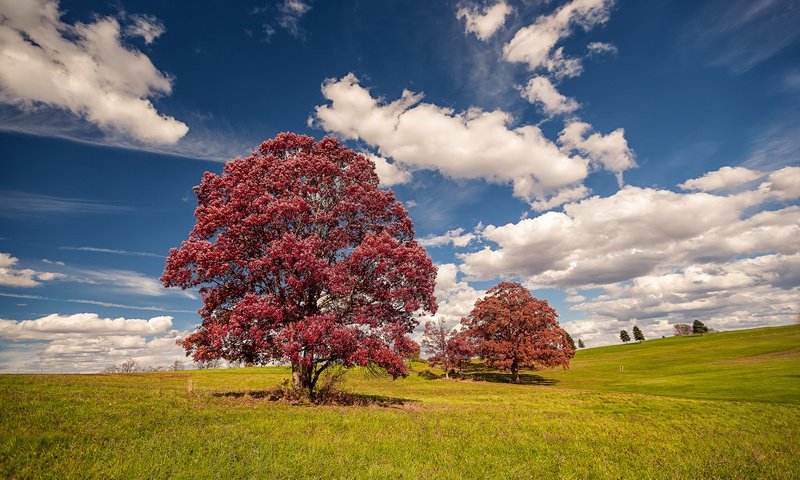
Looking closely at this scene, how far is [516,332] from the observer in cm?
6688

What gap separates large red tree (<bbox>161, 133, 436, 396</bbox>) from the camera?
20.8m

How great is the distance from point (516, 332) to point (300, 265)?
5532cm

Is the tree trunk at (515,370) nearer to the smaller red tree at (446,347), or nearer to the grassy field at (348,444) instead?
the smaller red tree at (446,347)

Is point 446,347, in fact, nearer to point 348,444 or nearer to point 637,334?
point 348,444

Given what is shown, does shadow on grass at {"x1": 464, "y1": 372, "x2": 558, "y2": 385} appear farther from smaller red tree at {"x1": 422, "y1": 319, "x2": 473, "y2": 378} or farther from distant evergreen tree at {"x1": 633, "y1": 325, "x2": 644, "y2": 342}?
distant evergreen tree at {"x1": 633, "y1": 325, "x2": 644, "y2": 342}

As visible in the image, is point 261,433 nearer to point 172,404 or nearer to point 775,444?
point 172,404

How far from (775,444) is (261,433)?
19.9 metres

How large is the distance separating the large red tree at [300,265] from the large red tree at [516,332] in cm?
4442

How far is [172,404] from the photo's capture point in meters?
18.1

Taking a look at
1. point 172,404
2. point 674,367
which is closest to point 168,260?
point 172,404

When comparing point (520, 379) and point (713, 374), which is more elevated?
point (713, 374)

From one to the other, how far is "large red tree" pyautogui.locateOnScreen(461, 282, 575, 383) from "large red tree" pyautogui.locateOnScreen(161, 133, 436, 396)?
146 feet

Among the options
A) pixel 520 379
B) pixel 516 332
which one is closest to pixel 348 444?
pixel 516 332

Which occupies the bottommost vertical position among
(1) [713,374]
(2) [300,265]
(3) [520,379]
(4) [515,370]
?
(3) [520,379]
